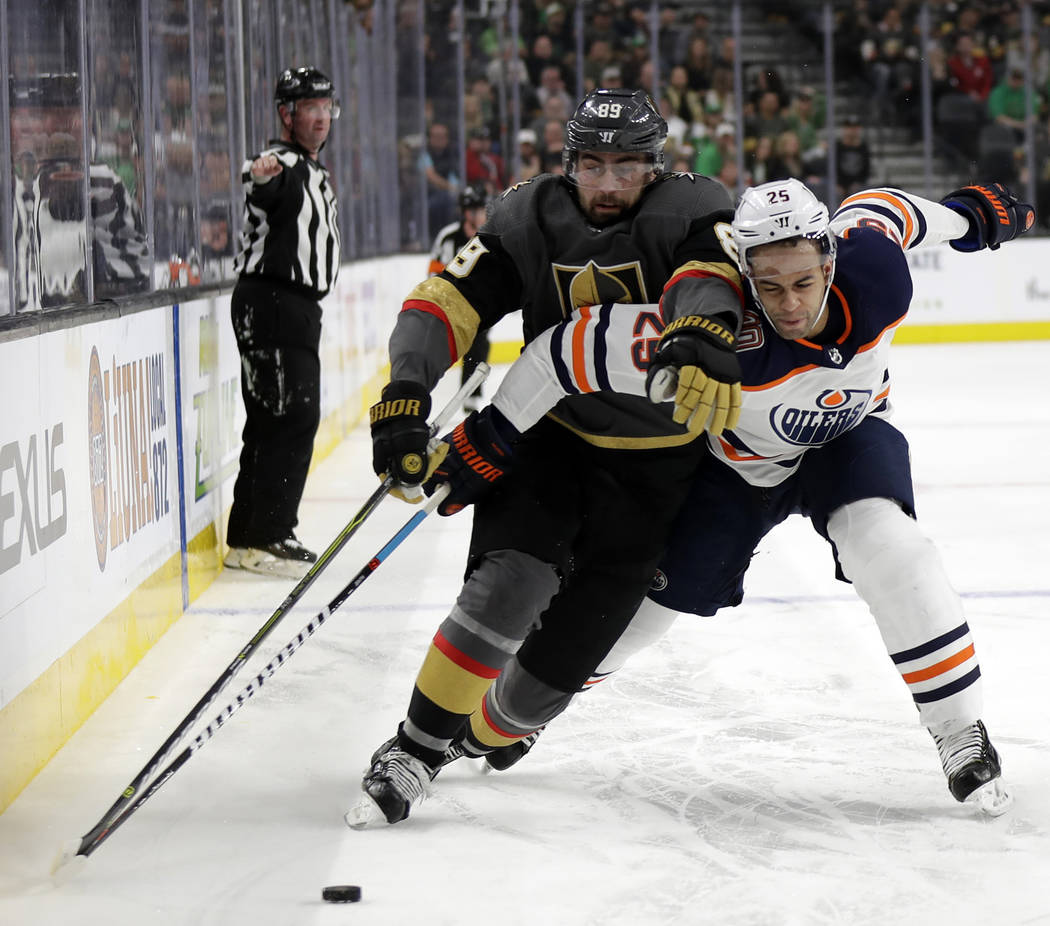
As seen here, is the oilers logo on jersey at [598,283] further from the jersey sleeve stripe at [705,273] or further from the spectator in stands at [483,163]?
the spectator in stands at [483,163]

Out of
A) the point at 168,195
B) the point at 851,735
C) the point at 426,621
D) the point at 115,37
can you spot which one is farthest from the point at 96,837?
the point at 168,195

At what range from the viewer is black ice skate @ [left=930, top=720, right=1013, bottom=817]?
233 cm

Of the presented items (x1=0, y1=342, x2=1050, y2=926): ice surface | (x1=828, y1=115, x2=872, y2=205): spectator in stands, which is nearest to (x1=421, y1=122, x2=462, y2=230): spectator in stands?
(x1=828, y1=115, x2=872, y2=205): spectator in stands

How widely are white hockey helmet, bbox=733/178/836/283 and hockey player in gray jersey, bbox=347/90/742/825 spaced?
9 cm

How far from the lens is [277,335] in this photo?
4.43 metres

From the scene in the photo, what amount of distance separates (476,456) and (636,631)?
0.44 meters

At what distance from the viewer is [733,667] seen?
332cm

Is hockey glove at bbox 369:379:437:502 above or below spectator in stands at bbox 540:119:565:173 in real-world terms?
below

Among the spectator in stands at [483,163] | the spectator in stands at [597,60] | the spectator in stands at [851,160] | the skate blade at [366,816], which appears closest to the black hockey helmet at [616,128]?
the skate blade at [366,816]

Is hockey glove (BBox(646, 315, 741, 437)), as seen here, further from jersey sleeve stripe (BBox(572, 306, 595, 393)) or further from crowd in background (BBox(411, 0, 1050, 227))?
crowd in background (BBox(411, 0, 1050, 227))

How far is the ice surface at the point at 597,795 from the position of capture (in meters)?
2.06

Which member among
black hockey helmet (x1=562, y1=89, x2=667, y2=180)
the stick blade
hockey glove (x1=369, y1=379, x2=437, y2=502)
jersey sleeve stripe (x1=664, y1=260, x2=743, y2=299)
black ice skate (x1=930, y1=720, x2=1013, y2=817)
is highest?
black hockey helmet (x1=562, y1=89, x2=667, y2=180)

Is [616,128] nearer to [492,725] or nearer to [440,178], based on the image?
[492,725]

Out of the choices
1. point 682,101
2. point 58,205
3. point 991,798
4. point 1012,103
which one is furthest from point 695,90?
point 991,798
